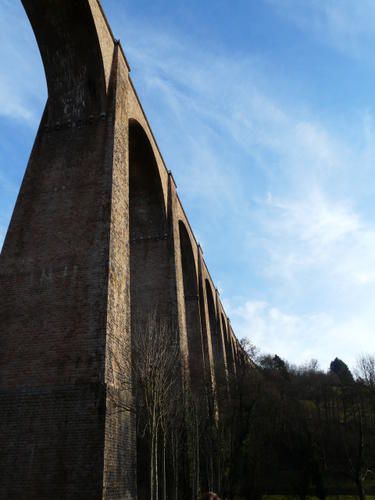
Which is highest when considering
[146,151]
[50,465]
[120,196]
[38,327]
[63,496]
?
[146,151]

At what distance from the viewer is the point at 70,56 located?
10508mm

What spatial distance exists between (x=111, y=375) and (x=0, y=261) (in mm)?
3528

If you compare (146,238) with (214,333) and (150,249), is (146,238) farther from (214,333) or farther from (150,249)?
(214,333)

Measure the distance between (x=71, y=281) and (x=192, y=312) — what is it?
13.1 m

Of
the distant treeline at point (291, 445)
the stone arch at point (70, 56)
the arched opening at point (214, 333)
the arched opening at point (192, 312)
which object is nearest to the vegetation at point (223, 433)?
the distant treeline at point (291, 445)

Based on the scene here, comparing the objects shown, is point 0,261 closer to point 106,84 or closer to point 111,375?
point 111,375

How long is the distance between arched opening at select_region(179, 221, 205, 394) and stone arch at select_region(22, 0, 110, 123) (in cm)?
960

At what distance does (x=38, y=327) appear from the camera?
8.00 meters

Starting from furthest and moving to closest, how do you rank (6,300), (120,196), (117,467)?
(120,196) → (6,300) → (117,467)

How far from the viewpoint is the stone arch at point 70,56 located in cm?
1012

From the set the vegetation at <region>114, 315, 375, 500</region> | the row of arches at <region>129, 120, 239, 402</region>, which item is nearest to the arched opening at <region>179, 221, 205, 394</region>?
the row of arches at <region>129, 120, 239, 402</region>

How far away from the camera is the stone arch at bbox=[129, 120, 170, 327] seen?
1495 centimetres

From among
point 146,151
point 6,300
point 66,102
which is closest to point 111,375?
point 6,300

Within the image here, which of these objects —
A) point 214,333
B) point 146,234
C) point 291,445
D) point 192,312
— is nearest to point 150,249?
point 146,234
